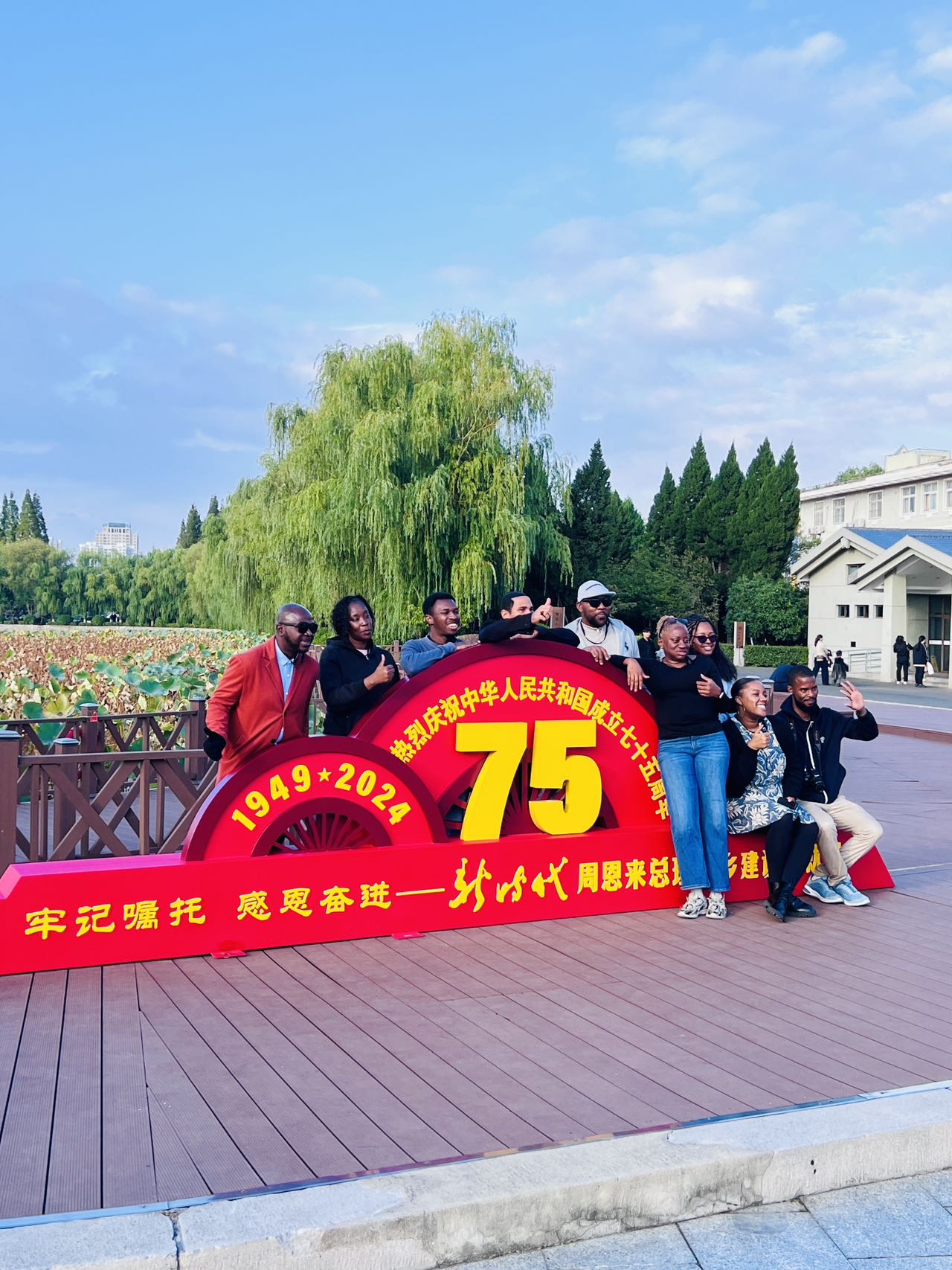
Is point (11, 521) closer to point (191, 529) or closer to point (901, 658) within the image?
point (191, 529)

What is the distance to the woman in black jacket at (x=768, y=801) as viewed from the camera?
21.6 ft

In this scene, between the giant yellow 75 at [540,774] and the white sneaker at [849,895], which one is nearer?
the giant yellow 75 at [540,774]

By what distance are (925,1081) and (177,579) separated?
82250mm

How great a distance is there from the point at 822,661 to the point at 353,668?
2916cm

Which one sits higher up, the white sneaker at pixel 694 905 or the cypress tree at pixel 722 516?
the cypress tree at pixel 722 516

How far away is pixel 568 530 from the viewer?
46.3 m

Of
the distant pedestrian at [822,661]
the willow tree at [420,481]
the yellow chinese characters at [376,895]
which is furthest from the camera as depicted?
the distant pedestrian at [822,661]

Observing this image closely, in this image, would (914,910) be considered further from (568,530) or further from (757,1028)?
(568,530)

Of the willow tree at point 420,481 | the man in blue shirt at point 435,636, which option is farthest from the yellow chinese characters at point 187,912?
the willow tree at point 420,481

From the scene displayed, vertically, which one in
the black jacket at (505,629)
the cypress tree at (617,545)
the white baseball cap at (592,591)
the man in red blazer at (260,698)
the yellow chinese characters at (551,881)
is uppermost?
the cypress tree at (617,545)

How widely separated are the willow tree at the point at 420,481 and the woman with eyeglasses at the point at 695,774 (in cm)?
2131

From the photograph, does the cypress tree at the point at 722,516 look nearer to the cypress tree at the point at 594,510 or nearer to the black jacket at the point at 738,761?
the cypress tree at the point at 594,510

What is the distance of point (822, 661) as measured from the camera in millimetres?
33594

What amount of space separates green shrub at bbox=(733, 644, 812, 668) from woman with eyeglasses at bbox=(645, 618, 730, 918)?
37950 mm
